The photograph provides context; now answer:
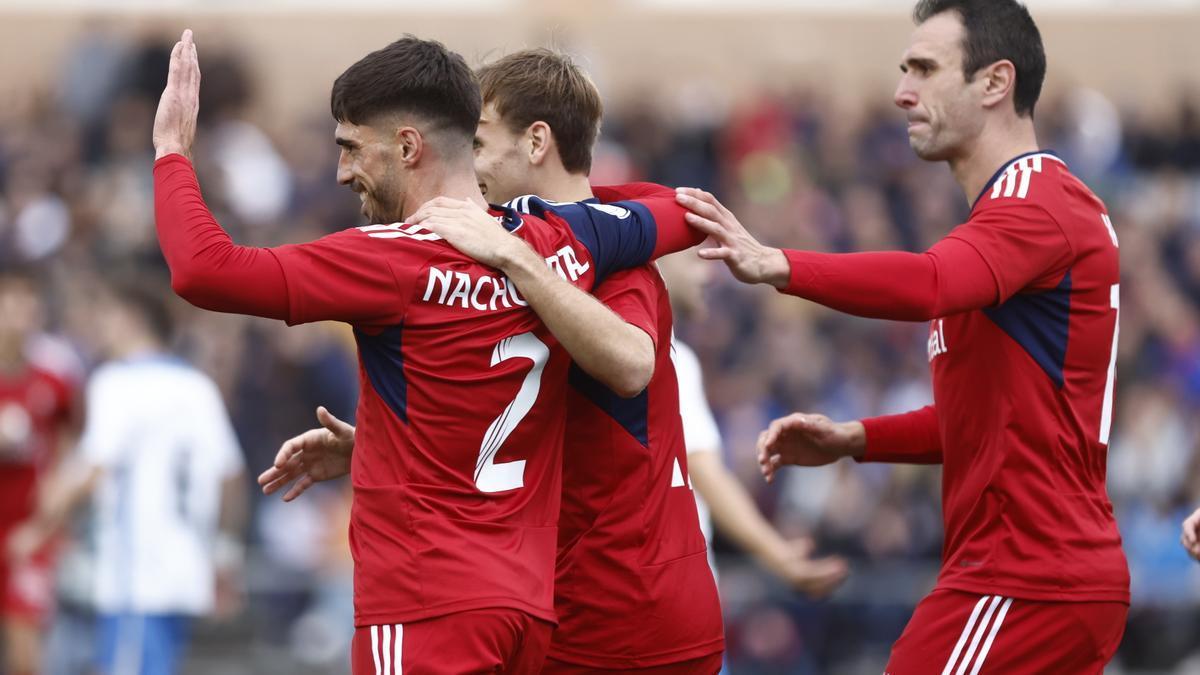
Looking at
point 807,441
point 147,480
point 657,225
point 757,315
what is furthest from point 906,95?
point 757,315

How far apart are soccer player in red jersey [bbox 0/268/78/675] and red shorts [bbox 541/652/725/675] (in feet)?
21.8

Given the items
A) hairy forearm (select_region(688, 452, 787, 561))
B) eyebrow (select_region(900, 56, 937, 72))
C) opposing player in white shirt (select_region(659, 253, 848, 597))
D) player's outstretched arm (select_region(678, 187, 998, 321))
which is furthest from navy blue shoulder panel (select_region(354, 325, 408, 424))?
hairy forearm (select_region(688, 452, 787, 561))

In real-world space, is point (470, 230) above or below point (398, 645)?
above

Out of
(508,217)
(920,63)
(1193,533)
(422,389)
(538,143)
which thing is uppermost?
(920,63)

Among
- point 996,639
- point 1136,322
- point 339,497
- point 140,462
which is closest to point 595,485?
point 996,639

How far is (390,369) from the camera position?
470cm

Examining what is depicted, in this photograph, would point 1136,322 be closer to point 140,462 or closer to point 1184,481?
point 1184,481

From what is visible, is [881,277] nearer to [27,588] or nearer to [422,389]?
[422,389]


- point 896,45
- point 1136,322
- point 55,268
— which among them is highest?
point 896,45

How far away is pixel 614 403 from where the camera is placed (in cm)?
518

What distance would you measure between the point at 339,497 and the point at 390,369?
8.33 m

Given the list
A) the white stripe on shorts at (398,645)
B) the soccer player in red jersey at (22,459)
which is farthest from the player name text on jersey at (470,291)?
the soccer player in red jersey at (22,459)

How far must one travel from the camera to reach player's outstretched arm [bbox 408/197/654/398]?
4680 millimetres

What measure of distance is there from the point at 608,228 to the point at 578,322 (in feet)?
1.54
